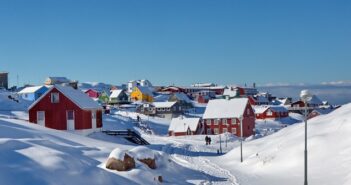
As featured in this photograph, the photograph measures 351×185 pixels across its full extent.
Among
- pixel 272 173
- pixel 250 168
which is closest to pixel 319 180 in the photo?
pixel 272 173

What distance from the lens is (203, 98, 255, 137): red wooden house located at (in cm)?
8081

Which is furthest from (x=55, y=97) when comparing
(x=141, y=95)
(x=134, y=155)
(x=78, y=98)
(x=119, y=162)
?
(x=141, y=95)

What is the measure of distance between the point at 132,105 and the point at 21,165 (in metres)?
104

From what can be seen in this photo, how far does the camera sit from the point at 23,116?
6925 cm

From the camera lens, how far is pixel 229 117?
82.0 m

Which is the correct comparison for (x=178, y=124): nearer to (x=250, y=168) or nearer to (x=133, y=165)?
(x=250, y=168)

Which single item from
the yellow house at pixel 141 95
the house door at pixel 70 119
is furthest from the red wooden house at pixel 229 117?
the yellow house at pixel 141 95

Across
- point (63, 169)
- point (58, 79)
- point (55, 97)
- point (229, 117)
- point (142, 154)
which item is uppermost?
point (58, 79)

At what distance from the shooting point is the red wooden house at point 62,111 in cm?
4916

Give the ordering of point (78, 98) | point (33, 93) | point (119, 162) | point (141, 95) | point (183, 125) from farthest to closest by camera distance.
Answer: point (141, 95) < point (33, 93) < point (183, 125) < point (78, 98) < point (119, 162)

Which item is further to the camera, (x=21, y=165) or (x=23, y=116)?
(x=23, y=116)

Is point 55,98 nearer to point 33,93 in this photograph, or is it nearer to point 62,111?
point 62,111

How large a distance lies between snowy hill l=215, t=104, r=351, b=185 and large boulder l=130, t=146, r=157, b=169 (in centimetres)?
536

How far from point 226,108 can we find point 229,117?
8.52 ft
